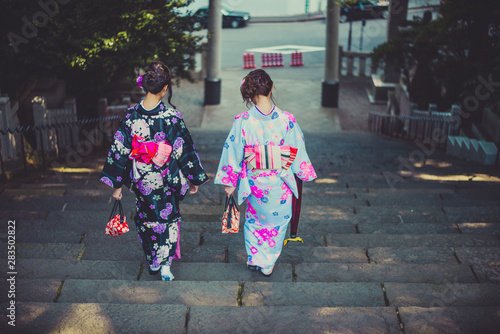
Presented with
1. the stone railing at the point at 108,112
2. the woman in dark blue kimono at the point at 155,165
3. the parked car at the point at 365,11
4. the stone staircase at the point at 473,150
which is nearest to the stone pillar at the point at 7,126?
the stone railing at the point at 108,112

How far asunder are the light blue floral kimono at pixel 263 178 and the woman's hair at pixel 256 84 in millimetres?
133

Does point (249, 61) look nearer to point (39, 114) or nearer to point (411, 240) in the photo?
point (39, 114)

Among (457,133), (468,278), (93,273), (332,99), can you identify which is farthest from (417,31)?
(93,273)

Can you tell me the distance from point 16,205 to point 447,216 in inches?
171

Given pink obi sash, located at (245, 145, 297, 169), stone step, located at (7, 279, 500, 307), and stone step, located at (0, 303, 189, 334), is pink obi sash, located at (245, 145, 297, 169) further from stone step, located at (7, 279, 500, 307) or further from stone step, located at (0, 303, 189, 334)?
stone step, located at (0, 303, 189, 334)

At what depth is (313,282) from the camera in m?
3.32

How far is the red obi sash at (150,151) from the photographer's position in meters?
3.45

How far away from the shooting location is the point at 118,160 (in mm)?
3568

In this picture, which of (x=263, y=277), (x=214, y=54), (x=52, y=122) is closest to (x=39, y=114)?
(x=52, y=122)

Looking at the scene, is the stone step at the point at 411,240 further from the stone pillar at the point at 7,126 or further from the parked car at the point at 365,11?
the parked car at the point at 365,11

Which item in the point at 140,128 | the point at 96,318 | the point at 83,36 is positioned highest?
the point at 83,36

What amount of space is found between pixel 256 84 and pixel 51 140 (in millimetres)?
5864

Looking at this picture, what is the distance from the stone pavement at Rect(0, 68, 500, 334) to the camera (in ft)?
8.84

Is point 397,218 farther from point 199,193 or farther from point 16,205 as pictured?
point 16,205
